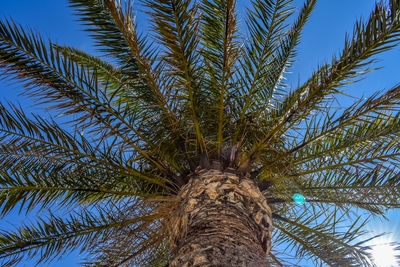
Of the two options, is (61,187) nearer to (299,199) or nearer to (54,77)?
(54,77)

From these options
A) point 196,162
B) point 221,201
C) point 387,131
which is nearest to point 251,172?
point 196,162

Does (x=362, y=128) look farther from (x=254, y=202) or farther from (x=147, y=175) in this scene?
(x=147, y=175)

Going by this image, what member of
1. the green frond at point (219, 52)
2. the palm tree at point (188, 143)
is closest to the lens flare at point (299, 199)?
the palm tree at point (188, 143)

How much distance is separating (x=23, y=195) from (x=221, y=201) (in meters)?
2.43

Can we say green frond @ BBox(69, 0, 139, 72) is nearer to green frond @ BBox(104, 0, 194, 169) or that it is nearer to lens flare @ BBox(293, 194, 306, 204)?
green frond @ BBox(104, 0, 194, 169)

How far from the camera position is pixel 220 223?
3.01m

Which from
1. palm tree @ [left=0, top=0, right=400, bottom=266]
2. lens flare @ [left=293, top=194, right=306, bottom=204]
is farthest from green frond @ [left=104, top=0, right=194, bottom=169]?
lens flare @ [left=293, top=194, right=306, bottom=204]

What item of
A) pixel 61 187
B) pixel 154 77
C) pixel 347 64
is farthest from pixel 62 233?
pixel 347 64

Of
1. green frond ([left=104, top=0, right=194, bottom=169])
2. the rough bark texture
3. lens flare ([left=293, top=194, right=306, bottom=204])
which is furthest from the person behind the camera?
lens flare ([left=293, top=194, right=306, bottom=204])

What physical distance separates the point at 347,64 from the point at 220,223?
224cm

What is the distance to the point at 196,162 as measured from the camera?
4.36m

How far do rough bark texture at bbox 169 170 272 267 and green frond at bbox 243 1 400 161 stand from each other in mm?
649

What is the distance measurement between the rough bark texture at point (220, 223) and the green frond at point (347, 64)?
0.65 m

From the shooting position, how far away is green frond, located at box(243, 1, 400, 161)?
331 cm
